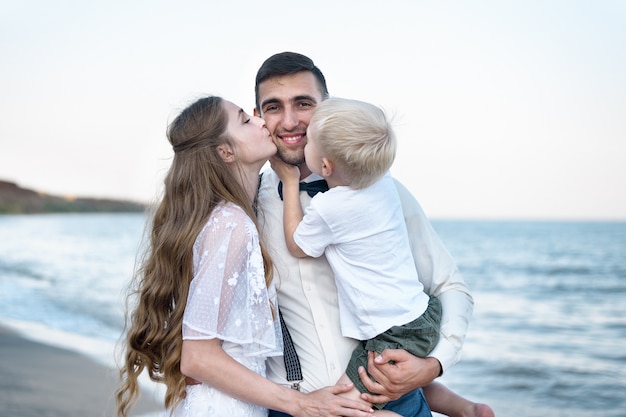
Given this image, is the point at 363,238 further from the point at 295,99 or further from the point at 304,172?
the point at 295,99

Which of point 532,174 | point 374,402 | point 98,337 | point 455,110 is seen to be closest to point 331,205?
point 374,402

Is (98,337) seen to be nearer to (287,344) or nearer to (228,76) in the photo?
(228,76)

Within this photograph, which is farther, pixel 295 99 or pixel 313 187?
pixel 295 99

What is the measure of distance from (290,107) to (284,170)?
0.34 meters

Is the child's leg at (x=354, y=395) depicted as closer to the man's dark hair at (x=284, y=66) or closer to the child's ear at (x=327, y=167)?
the child's ear at (x=327, y=167)

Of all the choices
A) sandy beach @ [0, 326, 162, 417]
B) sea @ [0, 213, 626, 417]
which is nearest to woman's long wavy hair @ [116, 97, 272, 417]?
sea @ [0, 213, 626, 417]

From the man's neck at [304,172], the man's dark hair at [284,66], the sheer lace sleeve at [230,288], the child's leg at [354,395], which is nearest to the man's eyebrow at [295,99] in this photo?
the man's dark hair at [284,66]

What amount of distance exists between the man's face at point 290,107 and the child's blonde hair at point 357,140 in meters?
0.35

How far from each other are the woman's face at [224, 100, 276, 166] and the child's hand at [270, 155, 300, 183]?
18 centimetres

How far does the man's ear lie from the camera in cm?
231

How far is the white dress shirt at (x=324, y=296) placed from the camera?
94.3 inches

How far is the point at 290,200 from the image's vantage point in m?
2.53

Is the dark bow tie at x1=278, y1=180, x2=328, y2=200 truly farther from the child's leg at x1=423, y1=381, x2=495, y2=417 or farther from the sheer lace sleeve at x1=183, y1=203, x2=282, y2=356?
the child's leg at x1=423, y1=381, x2=495, y2=417

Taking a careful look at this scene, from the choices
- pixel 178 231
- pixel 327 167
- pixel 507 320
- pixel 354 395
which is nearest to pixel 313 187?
pixel 327 167
